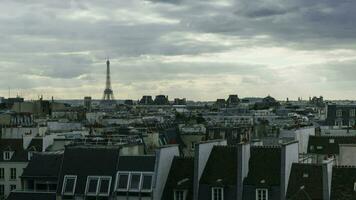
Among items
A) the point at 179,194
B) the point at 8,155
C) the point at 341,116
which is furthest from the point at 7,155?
the point at 341,116

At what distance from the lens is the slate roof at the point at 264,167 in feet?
168

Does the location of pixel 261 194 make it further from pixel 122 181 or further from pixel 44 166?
pixel 44 166

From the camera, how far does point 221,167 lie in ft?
174

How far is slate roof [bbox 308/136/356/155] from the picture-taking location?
281ft

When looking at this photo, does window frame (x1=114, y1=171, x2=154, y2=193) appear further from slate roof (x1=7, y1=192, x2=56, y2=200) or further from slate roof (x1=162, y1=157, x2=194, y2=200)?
slate roof (x1=7, y1=192, x2=56, y2=200)

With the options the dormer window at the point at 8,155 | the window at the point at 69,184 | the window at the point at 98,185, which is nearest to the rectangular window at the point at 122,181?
the window at the point at 98,185

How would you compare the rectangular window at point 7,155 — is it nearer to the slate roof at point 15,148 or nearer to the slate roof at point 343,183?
the slate roof at point 15,148

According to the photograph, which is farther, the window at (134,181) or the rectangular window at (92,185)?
the rectangular window at (92,185)

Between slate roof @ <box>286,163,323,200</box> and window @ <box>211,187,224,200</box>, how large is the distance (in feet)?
16.3

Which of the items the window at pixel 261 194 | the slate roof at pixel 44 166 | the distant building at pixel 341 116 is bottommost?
the window at pixel 261 194

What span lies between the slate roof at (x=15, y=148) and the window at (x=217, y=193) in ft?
130

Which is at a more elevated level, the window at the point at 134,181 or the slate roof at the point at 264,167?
the slate roof at the point at 264,167

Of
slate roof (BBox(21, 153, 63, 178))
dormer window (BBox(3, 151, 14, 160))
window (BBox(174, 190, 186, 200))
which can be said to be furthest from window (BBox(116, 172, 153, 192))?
dormer window (BBox(3, 151, 14, 160))

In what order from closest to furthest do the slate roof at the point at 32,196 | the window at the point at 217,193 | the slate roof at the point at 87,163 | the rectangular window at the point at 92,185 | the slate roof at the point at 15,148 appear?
1. the window at the point at 217,193
2. the rectangular window at the point at 92,185
3. the slate roof at the point at 87,163
4. the slate roof at the point at 32,196
5. the slate roof at the point at 15,148
